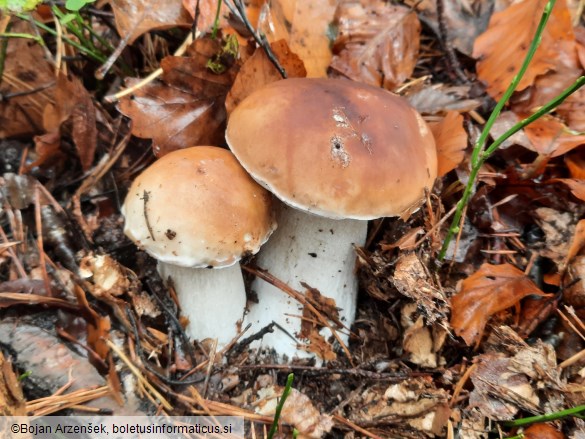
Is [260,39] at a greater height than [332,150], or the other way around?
[260,39]

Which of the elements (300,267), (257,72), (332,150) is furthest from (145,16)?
(300,267)

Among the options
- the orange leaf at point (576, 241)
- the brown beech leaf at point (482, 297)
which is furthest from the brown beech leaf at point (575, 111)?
the brown beech leaf at point (482, 297)

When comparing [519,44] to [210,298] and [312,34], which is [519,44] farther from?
[210,298]

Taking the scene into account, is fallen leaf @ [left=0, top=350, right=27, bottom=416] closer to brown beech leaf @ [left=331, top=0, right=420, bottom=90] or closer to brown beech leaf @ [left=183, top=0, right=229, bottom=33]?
brown beech leaf @ [left=183, top=0, right=229, bottom=33]

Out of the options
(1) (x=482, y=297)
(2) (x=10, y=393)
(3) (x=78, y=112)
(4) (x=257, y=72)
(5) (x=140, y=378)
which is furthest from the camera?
A: (3) (x=78, y=112)

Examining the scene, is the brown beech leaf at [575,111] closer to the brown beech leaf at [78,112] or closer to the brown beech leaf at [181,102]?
the brown beech leaf at [181,102]

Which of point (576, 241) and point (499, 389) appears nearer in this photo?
point (499, 389)
